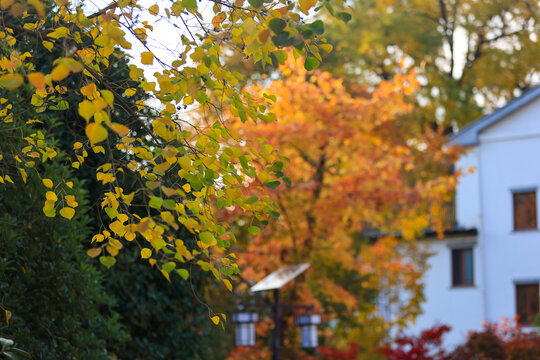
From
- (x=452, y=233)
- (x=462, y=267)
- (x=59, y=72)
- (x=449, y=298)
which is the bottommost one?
(x=59, y=72)

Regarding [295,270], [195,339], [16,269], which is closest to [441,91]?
[295,270]

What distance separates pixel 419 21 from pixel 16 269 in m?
29.1

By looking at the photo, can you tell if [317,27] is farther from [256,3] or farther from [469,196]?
[469,196]

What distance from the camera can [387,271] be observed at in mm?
18859

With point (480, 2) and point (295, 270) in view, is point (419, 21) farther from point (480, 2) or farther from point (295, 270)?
point (295, 270)

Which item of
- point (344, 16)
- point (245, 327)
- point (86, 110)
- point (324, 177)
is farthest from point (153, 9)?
point (324, 177)

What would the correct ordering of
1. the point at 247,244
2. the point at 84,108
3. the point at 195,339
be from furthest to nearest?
the point at 247,244, the point at 195,339, the point at 84,108

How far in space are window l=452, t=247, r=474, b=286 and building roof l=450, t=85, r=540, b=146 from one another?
419 centimetres

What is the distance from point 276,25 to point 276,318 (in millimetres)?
9087

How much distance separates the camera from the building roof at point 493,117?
27734 mm

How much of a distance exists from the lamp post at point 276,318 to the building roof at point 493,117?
610 inches

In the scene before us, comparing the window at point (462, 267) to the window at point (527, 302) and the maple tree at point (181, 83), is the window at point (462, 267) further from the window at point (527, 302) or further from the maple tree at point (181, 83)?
the maple tree at point (181, 83)

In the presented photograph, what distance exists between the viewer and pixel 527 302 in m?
27.9

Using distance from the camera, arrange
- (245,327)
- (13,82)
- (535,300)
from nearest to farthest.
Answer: (13,82)
(245,327)
(535,300)
